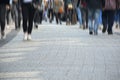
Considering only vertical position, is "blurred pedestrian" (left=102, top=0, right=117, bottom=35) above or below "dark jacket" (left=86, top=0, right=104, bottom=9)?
below

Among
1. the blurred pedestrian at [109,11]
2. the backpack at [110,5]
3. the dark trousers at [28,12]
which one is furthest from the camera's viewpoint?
the backpack at [110,5]

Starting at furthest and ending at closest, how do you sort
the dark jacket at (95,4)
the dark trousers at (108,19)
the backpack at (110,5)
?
1. the backpack at (110,5)
2. the dark trousers at (108,19)
3. the dark jacket at (95,4)

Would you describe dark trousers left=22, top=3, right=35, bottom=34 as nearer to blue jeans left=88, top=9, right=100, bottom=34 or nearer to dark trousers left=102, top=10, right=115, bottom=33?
blue jeans left=88, top=9, right=100, bottom=34

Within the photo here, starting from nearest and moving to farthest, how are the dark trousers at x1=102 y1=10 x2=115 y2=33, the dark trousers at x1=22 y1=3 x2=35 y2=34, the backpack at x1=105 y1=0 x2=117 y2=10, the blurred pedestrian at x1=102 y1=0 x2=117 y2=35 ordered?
the dark trousers at x1=22 y1=3 x2=35 y2=34 < the dark trousers at x1=102 y1=10 x2=115 y2=33 < the blurred pedestrian at x1=102 y1=0 x2=117 y2=35 < the backpack at x1=105 y1=0 x2=117 y2=10

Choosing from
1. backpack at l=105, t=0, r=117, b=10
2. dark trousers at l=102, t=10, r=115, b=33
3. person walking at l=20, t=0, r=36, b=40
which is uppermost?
person walking at l=20, t=0, r=36, b=40

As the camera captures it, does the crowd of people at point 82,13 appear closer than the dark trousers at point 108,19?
Yes

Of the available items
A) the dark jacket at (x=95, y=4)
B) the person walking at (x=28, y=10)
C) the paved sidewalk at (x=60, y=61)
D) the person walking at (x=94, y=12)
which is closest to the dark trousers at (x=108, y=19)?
the person walking at (x=94, y=12)

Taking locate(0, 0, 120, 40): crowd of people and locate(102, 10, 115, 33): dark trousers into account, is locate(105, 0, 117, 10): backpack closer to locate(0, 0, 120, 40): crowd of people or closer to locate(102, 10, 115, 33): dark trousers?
locate(0, 0, 120, 40): crowd of people

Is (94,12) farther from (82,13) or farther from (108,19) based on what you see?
(82,13)

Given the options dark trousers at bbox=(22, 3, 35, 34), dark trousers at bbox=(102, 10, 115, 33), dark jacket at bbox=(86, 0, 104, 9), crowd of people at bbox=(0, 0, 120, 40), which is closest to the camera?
dark trousers at bbox=(22, 3, 35, 34)

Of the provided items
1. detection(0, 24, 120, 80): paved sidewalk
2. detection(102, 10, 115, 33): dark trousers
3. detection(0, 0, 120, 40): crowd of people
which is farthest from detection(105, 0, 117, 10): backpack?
detection(0, 24, 120, 80): paved sidewalk

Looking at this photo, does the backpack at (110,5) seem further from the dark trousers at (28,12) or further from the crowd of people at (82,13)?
the dark trousers at (28,12)

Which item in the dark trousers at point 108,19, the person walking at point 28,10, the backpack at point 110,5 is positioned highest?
the person walking at point 28,10

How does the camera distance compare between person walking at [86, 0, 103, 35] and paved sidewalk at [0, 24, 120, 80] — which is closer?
paved sidewalk at [0, 24, 120, 80]
